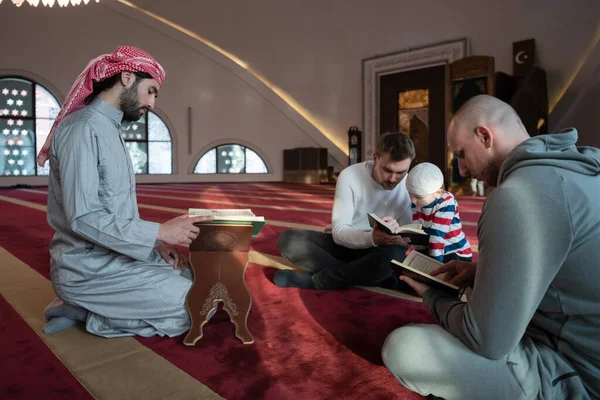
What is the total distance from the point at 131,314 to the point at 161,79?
3.08 ft

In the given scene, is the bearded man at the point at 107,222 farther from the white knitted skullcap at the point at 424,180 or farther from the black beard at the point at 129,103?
the white knitted skullcap at the point at 424,180

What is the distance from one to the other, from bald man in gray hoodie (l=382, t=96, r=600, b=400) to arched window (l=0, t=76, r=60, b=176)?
504 inches

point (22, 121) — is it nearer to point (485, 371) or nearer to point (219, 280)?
point (219, 280)

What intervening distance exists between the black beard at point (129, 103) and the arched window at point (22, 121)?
11.6 meters

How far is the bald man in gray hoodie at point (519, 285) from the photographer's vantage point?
1.02m

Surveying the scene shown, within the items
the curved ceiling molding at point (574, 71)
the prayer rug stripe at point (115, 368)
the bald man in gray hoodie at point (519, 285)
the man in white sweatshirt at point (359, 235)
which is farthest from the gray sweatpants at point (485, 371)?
the curved ceiling molding at point (574, 71)

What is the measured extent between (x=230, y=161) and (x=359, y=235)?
40.3ft

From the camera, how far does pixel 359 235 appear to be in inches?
93.7

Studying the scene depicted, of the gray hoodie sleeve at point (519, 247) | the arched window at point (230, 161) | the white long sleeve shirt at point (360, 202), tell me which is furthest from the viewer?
the arched window at point (230, 161)

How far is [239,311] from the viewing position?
6.05ft

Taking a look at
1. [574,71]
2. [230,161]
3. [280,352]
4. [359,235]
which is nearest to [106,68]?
[280,352]

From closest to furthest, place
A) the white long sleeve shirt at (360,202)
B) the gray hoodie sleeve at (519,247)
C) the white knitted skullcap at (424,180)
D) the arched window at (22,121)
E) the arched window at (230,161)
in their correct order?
the gray hoodie sleeve at (519,247) → the white knitted skullcap at (424,180) → the white long sleeve shirt at (360,202) → the arched window at (22,121) → the arched window at (230,161)

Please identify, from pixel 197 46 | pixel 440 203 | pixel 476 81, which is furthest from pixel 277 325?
pixel 197 46

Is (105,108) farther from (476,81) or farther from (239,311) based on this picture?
(476,81)
